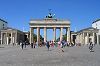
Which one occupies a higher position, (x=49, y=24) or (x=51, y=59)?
(x=49, y=24)

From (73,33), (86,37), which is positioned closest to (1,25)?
(73,33)

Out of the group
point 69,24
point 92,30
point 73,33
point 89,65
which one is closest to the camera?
point 89,65

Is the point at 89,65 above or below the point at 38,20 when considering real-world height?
below

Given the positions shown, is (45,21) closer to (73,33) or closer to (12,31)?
(12,31)

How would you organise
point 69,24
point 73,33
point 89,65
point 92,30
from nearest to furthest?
point 89,65 < point 69,24 < point 92,30 < point 73,33

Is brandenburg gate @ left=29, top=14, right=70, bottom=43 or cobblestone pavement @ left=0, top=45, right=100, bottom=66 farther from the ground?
brandenburg gate @ left=29, top=14, right=70, bottom=43

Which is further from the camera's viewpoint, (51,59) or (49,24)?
(49,24)

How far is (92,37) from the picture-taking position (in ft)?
432

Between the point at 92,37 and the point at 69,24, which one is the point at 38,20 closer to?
the point at 69,24

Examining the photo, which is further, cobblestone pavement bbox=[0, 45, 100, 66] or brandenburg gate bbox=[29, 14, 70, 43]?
brandenburg gate bbox=[29, 14, 70, 43]

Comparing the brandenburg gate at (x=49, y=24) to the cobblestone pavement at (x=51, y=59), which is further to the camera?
the brandenburg gate at (x=49, y=24)

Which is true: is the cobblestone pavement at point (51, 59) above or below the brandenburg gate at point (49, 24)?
below

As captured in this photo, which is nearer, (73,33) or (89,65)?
(89,65)

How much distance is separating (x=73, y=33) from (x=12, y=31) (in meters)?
36.4
